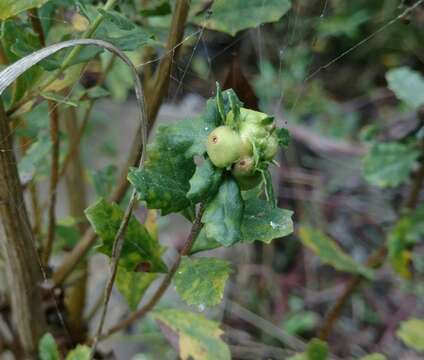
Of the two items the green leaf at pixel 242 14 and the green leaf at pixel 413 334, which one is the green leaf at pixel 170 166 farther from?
the green leaf at pixel 413 334

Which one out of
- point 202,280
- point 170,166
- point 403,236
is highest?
point 170,166

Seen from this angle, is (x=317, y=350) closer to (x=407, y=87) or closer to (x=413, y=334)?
(x=413, y=334)

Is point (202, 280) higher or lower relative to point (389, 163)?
higher

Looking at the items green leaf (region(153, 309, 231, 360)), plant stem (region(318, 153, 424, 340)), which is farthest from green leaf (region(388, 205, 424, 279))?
green leaf (region(153, 309, 231, 360))

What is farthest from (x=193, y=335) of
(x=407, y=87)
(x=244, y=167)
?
(x=407, y=87)

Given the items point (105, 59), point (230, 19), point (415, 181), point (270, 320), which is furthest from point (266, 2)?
point (270, 320)

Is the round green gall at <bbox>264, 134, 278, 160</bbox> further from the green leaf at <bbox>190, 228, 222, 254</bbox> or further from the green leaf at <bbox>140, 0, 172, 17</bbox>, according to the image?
the green leaf at <bbox>140, 0, 172, 17</bbox>
